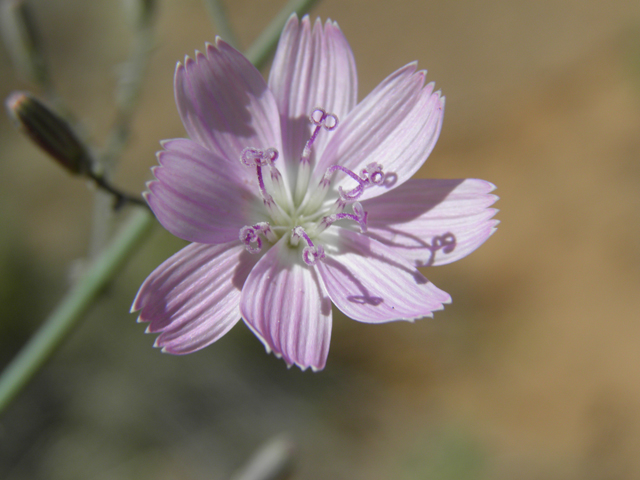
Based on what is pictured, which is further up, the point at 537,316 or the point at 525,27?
the point at 525,27

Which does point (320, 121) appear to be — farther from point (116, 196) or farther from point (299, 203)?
point (116, 196)

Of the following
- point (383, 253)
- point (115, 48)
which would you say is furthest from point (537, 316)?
point (115, 48)

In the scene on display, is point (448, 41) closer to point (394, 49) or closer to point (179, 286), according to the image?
point (394, 49)

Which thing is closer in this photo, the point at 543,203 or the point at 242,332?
the point at 242,332

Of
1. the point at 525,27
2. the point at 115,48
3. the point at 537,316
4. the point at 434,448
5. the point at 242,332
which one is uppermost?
the point at 525,27

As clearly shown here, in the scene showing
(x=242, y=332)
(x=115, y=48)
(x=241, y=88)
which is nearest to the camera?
(x=241, y=88)

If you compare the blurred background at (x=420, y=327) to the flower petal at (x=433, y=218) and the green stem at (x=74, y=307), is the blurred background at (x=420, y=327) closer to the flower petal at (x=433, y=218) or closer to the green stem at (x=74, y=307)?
the green stem at (x=74, y=307)

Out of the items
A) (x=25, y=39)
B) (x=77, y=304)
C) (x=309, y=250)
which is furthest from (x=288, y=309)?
(x=25, y=39)
